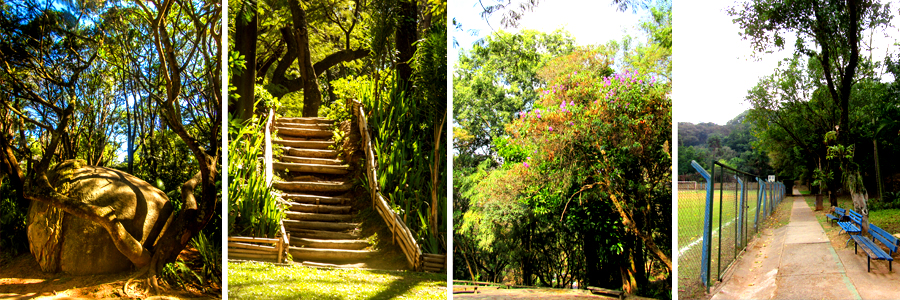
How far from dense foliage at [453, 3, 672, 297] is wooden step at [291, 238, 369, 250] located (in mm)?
761

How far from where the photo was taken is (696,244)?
116 inches

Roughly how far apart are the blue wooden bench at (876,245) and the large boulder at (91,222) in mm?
4465

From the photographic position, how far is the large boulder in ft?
9.66

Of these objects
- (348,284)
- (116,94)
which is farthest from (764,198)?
(116,94)

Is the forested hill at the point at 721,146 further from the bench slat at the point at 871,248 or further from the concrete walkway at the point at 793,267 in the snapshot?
the bench slat at the point at 871,248

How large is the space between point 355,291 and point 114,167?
6.59 feet

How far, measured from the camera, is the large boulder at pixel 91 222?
116 inches

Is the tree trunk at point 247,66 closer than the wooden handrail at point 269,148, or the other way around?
the wooden handrail at point 269,148

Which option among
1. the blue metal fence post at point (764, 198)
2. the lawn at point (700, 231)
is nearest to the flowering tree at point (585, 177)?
the lawn at point (700, 231)

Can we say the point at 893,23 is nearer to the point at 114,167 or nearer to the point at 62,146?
the point at 114,167

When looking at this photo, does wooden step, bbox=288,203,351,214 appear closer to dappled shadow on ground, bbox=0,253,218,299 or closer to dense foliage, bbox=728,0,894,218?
dappled shadow on ground, bbox=0,253,218,299

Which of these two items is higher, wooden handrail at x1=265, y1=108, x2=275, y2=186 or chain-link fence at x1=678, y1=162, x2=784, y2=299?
wooden handrail at x1=265, y1=108, x2=275, y2=186

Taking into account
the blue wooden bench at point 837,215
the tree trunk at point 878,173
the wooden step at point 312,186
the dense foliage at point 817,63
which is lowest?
the blue wooden bench at point 837,215

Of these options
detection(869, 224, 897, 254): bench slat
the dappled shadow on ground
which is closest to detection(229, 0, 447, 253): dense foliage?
the dappled shadow on ground
